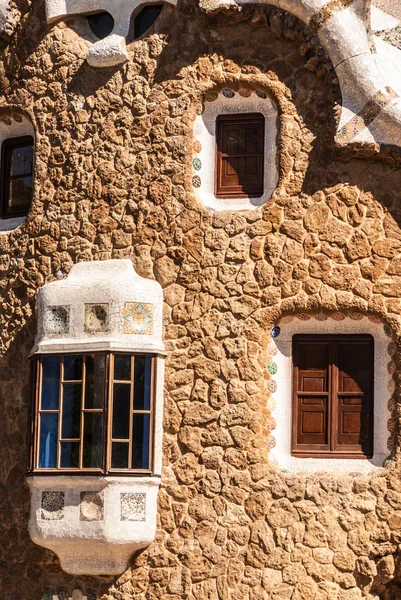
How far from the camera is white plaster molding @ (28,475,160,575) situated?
14445 mm

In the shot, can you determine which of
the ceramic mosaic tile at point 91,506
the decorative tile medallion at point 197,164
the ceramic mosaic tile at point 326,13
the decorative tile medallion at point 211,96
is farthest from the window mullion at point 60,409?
the ceramic mosaic tile at point 326,13

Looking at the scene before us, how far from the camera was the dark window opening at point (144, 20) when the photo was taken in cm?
1570

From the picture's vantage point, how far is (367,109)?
1469 centimetres

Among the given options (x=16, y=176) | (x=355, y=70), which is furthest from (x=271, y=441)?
(x=16, y=176)

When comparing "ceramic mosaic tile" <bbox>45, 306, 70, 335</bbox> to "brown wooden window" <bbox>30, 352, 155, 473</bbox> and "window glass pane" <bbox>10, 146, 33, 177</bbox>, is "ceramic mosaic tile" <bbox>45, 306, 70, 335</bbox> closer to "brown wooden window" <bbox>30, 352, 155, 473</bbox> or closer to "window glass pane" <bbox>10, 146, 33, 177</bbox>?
"brown wooden window" <bbox>30, 352, 155, 473</bbox>

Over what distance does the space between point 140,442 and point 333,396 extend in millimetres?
1694

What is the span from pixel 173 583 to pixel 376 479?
1.94m

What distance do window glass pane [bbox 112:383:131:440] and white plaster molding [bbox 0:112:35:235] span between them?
2238 millimetres

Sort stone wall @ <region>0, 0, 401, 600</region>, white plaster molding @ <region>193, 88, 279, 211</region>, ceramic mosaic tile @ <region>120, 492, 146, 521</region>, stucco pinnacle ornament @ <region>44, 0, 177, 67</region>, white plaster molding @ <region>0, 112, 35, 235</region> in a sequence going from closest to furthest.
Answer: stone wall @ <region>0, 0, 401, 600</region> → ceramic mosaic tile @ <region>120, 492, 146, 521</region> → white plaster molding @ <region>193, 88, 279, 211</region> → stucco pinnacle ornament @ <region>44, 0, 177, 67</region> → white plaster molding @ <region>0, 112, 35, 235</region>

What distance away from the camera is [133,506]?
14547 millimetres

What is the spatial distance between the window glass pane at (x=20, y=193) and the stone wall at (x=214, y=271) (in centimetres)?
44

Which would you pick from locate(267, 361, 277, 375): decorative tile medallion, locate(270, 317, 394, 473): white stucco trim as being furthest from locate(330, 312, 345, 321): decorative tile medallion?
locate(267, 361, 277, 375): decorative tile medallion

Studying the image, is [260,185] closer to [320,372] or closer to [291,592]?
[320,372]

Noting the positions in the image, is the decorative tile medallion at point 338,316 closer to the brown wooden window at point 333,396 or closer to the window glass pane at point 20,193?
the brown wooden window at point 333,396
